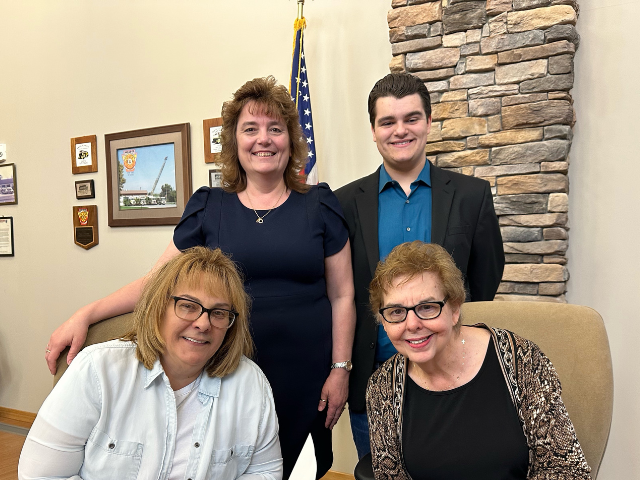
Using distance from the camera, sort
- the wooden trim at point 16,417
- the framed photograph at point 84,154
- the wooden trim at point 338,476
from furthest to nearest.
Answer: the wooden trim at point 16,417
the framed photograph at point 84,154
the wooden trim at point 338,476

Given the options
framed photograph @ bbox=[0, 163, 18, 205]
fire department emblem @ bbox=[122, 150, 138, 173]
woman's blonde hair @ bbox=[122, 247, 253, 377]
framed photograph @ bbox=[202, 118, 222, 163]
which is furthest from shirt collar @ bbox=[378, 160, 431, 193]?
framed photograph @ bbox=[0, 163, 18, 205]

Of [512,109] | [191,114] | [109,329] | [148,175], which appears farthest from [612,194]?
[148,175]

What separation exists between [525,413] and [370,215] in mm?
827

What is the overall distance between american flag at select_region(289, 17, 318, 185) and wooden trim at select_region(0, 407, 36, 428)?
118 inches

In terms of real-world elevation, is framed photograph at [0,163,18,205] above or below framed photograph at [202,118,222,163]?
below

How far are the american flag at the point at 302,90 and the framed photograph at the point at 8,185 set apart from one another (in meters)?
2.63

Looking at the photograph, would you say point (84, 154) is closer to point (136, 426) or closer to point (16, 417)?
point (16, 417)

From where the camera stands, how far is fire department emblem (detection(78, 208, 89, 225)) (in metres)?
Answer: 4.14

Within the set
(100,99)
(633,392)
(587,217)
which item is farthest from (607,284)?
(100,99)

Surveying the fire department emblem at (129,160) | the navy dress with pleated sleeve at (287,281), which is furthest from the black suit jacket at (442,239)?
the fire department emblem at (129,160)

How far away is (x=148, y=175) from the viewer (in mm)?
3889

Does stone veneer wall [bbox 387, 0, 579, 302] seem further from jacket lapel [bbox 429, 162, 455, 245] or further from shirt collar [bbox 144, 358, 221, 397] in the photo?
shirt collar [bbox 144, 358, 221, 397]

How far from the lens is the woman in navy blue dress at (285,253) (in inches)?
68.1

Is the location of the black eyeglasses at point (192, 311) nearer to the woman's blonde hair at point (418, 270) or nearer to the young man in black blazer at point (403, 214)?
the woman's blonde hair at point (418, 270)
